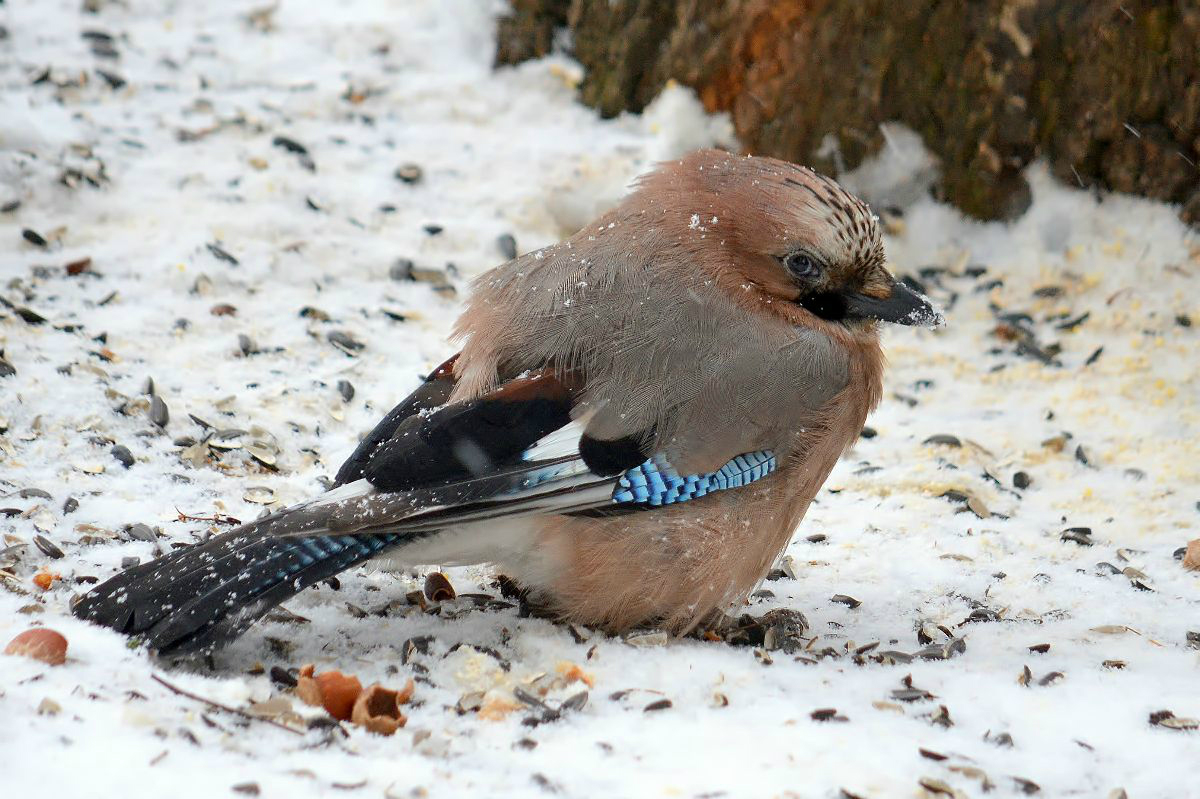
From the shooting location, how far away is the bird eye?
3.24 m

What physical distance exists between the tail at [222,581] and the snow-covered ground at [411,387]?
0.24 ft

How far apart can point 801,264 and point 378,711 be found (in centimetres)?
151

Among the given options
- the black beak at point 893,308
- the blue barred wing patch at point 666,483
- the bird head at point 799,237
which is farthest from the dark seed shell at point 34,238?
the black beak at point 893,308

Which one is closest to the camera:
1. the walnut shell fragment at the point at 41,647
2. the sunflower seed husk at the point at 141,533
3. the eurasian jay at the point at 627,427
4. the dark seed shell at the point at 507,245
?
the walnut shell fragment at the point at 41,647

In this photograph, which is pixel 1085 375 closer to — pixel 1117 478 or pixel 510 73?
pixel 1117 478

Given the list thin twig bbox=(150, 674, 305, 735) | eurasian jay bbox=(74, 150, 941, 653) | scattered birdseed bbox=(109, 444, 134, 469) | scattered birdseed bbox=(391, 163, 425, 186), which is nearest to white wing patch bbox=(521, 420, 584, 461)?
eurasian jay bbox=(74, 150, 941, 653)

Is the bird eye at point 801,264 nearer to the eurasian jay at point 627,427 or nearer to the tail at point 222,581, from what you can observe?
the eurasian jay at point 627,427

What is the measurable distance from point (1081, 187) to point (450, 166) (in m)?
2.51

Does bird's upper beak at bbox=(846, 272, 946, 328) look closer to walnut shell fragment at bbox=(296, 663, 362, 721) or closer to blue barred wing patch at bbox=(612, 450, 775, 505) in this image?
blue barred wing patch at bbox=(612, 450, 775, 505)

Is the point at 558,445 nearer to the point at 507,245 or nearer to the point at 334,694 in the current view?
the point at 334,694

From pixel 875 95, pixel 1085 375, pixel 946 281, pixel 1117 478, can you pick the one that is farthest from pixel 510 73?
pixel 1117 478

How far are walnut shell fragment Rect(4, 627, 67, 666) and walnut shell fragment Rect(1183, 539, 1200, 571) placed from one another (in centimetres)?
278

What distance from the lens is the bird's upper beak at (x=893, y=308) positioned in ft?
10.9

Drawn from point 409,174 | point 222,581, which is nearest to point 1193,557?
point 222,581
